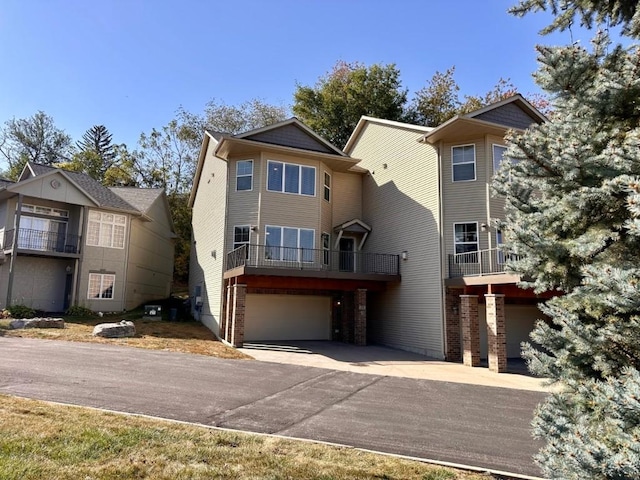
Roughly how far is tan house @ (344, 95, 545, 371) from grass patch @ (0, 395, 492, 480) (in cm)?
976

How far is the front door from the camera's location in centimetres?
1947

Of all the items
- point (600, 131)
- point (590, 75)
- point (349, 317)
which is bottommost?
point (349, 317)

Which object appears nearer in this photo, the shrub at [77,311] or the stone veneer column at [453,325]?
the stone veneer column at [453,325]

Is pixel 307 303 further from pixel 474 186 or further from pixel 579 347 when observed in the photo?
pixel 579 347

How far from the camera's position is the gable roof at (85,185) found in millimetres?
20977

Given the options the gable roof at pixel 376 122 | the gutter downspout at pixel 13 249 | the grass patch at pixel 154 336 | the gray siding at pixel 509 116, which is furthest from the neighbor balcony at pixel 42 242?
the gray siding at pixel 509 116

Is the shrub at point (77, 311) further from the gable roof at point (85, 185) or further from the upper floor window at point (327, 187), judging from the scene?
the upper floor window at point (327, 187)

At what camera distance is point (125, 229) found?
2322 centimetres

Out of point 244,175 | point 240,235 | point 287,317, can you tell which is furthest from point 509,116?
point 287,317

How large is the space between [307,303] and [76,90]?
42.5 feet

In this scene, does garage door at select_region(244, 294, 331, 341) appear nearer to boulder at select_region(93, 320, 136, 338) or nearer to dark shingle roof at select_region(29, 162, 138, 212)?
boulder at select_region(93, 320, 136, 338)

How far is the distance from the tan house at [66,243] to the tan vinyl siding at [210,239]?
349 centimetres

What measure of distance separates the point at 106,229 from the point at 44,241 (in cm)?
291

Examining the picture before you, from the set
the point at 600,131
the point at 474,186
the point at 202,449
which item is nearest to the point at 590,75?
the point at 600,131
